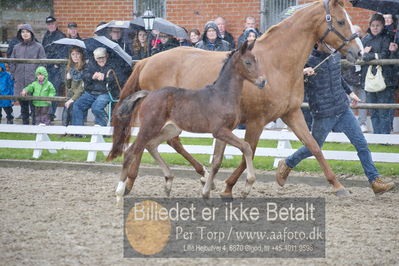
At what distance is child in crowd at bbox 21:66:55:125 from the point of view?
499 inches

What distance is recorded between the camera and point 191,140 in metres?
12.1

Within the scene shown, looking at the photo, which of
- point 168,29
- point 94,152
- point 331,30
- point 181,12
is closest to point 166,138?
point 331,30

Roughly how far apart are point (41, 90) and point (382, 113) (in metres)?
5.97

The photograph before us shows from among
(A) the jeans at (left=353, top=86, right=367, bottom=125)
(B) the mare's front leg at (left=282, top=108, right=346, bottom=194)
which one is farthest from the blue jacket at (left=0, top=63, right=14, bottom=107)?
(B) the mare's front leg at (left=282, top=108, right=346, bottom=194)

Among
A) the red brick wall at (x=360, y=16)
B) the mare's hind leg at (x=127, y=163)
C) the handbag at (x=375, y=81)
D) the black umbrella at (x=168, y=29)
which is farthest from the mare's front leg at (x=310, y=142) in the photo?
the red brick wall at (x=360, y=16)

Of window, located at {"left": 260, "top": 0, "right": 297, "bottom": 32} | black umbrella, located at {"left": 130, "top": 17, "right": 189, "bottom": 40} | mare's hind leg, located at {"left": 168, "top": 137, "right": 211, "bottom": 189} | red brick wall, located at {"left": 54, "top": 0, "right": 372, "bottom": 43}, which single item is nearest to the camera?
mare's hind leg, located at {"left": 168, "top": 137, "right": 211, "bottom": 189}

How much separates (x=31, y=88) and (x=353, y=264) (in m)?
8.73

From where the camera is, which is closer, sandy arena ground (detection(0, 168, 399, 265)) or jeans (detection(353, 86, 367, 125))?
sandy arena ground (detection(0, 168, 399, 265))

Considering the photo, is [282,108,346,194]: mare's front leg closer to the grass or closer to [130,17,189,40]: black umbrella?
the grass

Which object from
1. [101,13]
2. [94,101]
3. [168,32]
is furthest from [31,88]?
[101,13]

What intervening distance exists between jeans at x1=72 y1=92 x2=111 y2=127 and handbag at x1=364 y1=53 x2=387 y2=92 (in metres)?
4.17

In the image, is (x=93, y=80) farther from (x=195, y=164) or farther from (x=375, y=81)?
(x=375, y=81)

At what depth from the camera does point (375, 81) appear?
36.4ft

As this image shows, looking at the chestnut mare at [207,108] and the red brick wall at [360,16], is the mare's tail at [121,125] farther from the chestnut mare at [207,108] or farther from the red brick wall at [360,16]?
the red brick wall at [360,16]
